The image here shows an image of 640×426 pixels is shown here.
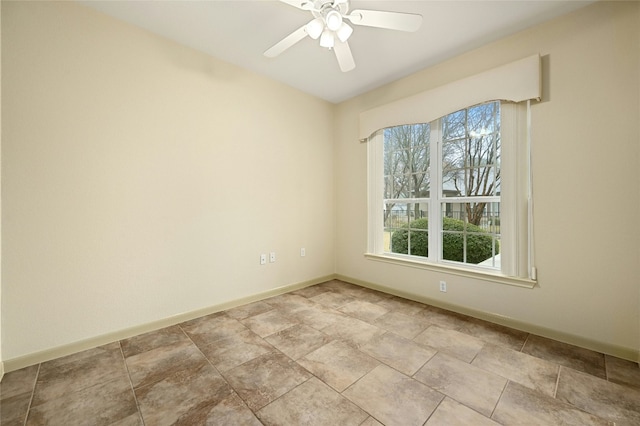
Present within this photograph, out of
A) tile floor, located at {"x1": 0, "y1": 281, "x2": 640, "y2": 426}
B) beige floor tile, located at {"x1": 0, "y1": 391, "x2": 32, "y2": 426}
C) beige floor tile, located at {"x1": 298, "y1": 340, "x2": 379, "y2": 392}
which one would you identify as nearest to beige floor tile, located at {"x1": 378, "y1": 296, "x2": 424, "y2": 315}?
tile floor, located at {"x1": 0, "y1": 281, "x2": 640, "y2": 426}

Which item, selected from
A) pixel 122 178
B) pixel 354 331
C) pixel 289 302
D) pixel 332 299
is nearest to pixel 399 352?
pixel 354 331

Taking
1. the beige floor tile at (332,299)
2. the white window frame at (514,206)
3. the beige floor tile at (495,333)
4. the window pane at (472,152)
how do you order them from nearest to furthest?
the beige floor tile at (495,333), the white window frame at (514,206), the window pane at (472,152), the beige floor tile at (332,299)

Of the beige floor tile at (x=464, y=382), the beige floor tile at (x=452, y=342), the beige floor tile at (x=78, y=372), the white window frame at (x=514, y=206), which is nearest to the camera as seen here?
the beige floor tile at (x=464, y=382)

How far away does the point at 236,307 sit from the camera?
286 centimetres

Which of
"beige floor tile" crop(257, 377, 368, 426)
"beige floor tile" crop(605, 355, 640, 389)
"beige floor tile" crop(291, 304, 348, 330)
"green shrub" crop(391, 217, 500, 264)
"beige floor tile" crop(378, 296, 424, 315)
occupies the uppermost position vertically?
"green shrub" crop(391, 217, 500, 264)

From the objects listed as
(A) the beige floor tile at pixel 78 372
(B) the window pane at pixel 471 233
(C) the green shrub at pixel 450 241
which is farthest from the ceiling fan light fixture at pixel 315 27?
(A) the beige floor tile at pixel 78 372

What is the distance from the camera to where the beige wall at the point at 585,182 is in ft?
6.14

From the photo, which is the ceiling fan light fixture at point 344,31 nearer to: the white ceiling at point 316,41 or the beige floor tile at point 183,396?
the white ceiling at point 316,41

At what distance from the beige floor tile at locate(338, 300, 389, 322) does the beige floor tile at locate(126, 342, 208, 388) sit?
1.42 metres

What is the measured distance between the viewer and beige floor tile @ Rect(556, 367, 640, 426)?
138 centimetres

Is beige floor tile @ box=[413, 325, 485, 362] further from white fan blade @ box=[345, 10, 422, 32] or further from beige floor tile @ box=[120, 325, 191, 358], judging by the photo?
white fan blade @ box=[345, 10, 422, 32]

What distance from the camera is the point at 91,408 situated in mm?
1432

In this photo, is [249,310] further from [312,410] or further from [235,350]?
[312,410]

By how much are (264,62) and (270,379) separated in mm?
2905
